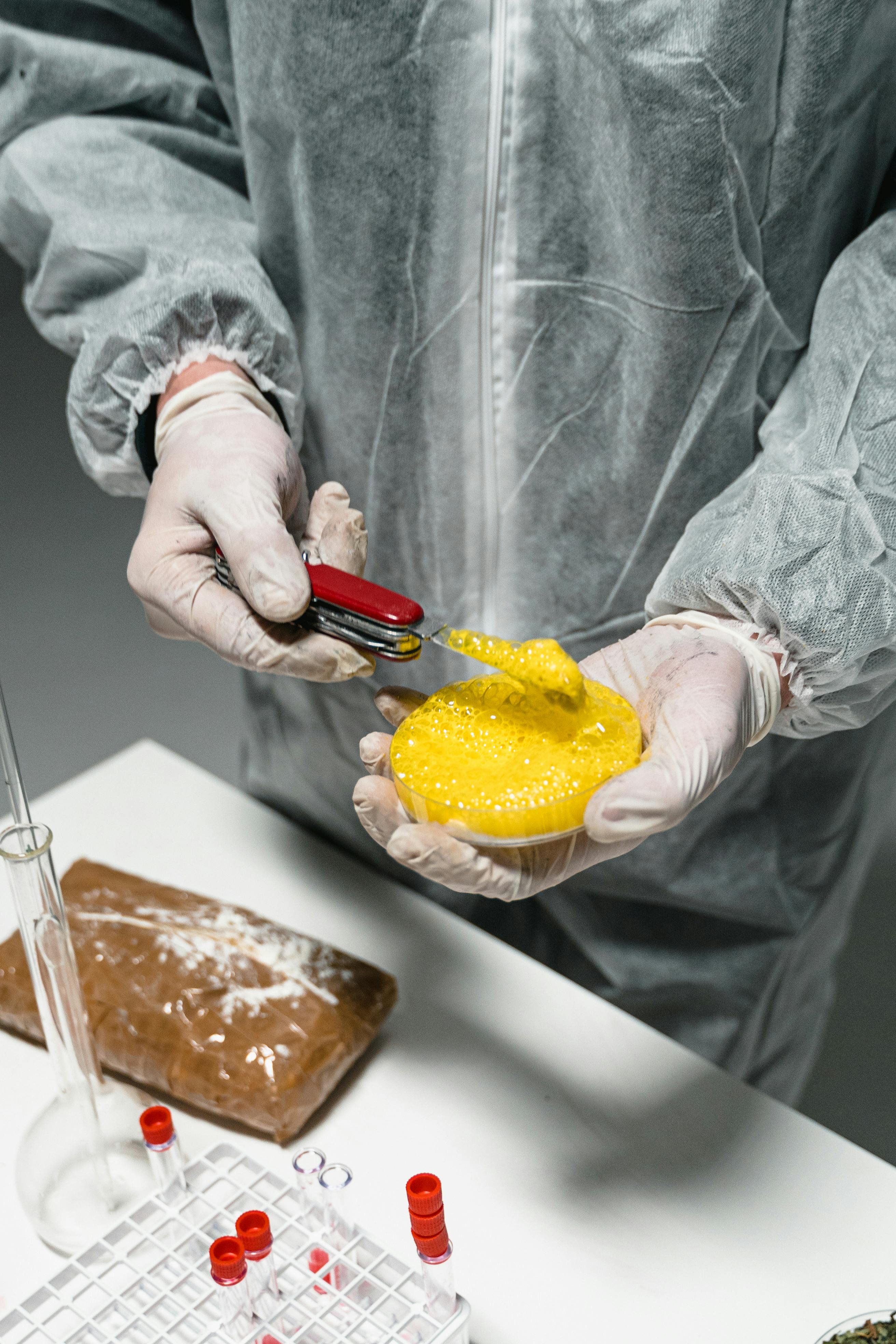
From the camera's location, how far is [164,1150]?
840 mm

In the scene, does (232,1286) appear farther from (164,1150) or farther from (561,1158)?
(561,1158)

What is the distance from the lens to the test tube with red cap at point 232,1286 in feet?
2.34

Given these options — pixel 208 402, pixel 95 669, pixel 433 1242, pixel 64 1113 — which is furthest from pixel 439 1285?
pixel 95 669

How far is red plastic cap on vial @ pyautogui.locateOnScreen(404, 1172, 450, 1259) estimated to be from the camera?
2.36 feet

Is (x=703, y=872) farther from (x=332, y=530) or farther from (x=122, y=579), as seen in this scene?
(x=122, y=579)

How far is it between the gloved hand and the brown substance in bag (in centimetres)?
26

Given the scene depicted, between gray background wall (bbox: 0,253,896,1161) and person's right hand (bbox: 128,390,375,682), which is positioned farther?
gray background wall (bbox: 0,253,896,1161)

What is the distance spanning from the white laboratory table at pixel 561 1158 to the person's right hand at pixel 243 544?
35cm

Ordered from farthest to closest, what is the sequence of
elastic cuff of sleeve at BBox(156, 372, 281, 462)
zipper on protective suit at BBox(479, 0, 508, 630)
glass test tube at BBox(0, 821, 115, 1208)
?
1. elastic cuff of sleeve at BBox(156, 372, 281, 462)
2. zipper on protective suit at BBox(479, 0, 508, 630)
3. glass test tube at BBox(0, 821, 115, 1208)

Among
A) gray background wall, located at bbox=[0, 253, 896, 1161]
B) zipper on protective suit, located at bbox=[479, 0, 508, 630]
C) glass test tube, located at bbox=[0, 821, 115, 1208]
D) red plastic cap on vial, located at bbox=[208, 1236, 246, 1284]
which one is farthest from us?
gray background wall, located at bbox=[0, 253, 896, 1161]

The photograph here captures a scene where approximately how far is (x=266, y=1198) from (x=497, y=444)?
2.30 ft

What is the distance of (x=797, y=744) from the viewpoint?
114 centimetres

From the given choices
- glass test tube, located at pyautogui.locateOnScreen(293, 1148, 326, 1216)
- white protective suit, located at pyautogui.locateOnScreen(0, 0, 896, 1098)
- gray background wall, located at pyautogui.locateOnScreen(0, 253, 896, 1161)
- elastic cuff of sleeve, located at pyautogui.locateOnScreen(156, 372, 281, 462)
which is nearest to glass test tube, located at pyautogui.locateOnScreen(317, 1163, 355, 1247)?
glass test tube, located at pyautogui.locateOnScreen(293, 1148, 326, 1216)

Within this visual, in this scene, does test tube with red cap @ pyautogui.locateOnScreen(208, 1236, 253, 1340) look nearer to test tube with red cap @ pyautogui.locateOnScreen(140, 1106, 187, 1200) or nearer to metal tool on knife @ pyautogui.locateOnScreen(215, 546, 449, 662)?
test tube with red cap @ pyautogui.locateOnScreen(140, 1106, 187, 1200)
